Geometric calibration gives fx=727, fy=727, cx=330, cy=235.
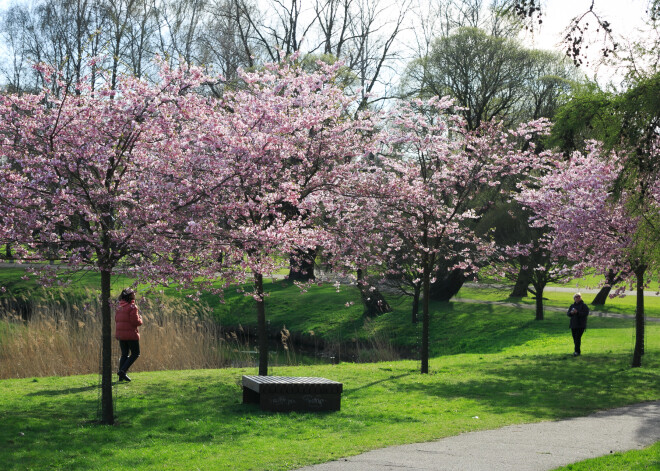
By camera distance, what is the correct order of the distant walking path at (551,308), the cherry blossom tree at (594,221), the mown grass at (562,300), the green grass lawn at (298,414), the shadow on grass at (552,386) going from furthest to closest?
the mown grass at (562,300)
the distant walking path at (551,308)
the cherry blossom tree at (594,221)
the shadow on grass at (552,386)
the green grass lawn at (298,414)

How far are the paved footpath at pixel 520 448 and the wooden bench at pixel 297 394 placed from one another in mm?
2454

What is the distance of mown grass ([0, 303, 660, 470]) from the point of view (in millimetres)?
8531

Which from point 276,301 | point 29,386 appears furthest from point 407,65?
point 29,386

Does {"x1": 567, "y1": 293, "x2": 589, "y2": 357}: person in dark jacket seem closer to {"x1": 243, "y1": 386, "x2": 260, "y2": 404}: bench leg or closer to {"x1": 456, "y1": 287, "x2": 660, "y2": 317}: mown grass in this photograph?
{"x1": 243, "y1": 386, "x2": 260, "y2": 404}: bench leg

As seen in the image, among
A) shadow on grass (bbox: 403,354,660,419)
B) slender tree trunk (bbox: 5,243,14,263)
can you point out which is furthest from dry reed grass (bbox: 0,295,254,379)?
shadow on grass (bbox: 403,354,660,419)

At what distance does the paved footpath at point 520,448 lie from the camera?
788 centimetres

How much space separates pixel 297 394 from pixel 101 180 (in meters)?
4.40

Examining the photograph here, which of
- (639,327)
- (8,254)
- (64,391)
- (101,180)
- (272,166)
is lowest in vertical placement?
(64,391)

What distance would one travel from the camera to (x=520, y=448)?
348 inches

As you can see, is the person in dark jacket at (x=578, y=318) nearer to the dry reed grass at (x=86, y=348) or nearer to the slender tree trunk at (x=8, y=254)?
the dry reed grass at (x=86, y=348)

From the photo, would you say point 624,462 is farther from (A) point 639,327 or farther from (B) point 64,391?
(A) point 639,327

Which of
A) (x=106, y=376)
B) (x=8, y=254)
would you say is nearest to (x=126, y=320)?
(x=106, y=376)

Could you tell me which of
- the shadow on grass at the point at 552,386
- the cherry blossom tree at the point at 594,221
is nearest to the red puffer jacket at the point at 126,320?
the shadow on grass at the point at 552,386

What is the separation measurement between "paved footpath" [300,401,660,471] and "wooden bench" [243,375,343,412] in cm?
245
